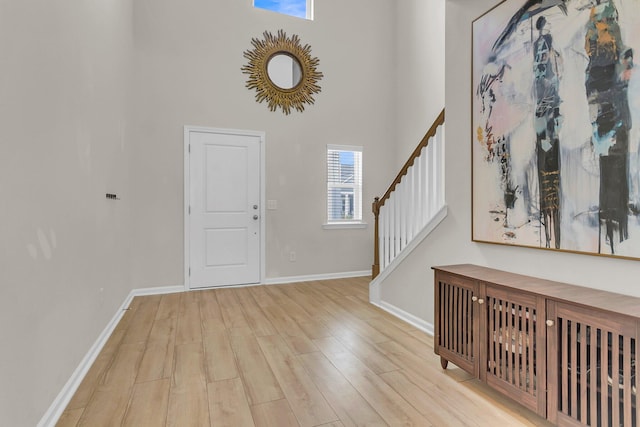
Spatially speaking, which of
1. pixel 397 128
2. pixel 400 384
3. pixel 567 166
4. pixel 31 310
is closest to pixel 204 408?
pixel 31 310

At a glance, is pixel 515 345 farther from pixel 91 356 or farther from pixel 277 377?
pixel 91 356

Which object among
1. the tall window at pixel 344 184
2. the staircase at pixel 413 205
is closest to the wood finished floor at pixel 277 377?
the staircase at pixel 413 205

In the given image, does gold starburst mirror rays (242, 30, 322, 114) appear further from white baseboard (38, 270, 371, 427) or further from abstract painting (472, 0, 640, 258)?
abstract painting (472, 0, 640, 258)

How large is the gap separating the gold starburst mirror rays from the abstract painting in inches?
114

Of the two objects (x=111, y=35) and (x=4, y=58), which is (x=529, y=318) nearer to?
(x=4, y=58)

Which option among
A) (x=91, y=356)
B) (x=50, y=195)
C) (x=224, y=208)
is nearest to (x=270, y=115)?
(x=224, y=208)

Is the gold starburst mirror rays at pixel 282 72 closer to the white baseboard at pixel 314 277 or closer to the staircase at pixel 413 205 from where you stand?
the staircase at pixel 413 205

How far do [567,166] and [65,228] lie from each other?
277 centimetres

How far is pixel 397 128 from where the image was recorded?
5.49 m

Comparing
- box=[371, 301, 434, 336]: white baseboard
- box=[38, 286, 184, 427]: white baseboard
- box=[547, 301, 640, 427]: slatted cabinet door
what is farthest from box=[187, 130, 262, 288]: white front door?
box=[547, 301, 640, 427]: slatted cabinet door

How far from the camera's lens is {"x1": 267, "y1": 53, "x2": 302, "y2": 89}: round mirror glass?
4.75 m

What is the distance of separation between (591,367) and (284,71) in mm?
4654

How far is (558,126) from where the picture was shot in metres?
1.83

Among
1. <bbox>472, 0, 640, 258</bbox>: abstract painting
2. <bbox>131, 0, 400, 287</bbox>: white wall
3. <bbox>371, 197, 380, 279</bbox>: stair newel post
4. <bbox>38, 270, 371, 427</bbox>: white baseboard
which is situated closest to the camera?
<bbox>472, 0, 640, 258</bbox>: abstract painting
